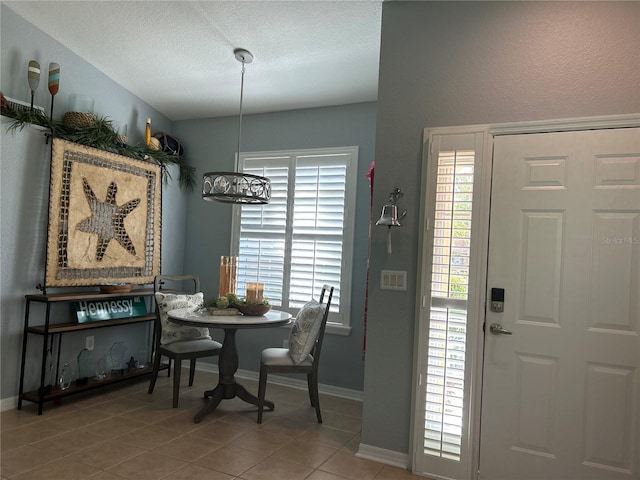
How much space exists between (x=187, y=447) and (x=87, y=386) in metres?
1.29

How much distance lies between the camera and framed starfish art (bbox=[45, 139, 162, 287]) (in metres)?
3.75

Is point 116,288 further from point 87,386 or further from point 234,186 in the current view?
point 234,186

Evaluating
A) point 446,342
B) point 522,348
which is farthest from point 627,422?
point 446,342

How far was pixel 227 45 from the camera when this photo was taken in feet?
12.2

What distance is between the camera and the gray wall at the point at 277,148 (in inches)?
170

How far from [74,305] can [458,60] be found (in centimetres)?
360

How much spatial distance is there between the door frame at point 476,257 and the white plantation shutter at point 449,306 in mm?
45

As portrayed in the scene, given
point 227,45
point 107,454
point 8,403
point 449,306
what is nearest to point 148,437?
point 107,454

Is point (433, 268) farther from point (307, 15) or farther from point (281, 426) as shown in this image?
point (307, 15)

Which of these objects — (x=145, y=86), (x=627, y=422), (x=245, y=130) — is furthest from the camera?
(x=245, y=130)

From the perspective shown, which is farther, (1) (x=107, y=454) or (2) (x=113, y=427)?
(2) (x=113, y=427)

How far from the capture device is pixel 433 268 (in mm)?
2816

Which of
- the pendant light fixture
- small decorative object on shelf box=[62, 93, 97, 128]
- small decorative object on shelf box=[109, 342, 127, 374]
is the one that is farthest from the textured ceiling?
small decorative object on shelf box=[109, 342, 127, 374]

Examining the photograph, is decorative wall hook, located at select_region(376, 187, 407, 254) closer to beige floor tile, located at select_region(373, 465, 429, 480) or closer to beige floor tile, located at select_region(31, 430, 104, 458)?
beige floor tile, located at select_region(373, 465, 429, 480)
